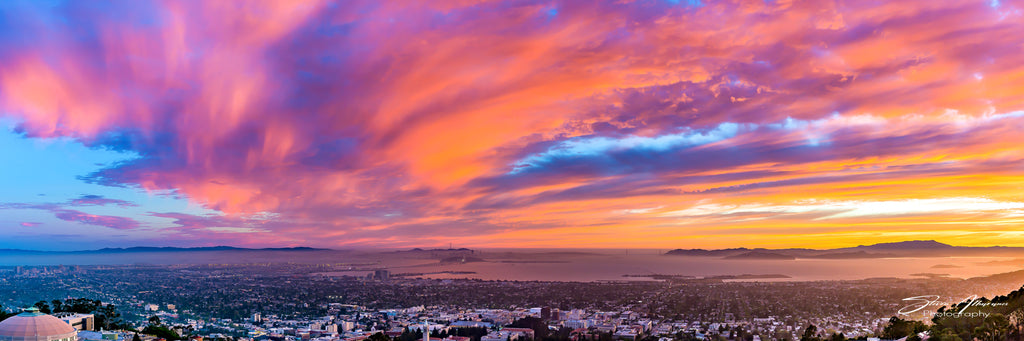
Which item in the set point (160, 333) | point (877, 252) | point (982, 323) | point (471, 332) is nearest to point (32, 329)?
point (160, 333)

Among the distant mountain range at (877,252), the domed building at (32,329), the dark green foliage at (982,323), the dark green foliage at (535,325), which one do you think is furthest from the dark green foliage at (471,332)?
the distant mountain range at (877,252)

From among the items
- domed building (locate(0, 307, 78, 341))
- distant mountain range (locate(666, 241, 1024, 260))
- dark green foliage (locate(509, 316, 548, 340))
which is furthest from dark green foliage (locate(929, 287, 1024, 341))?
distant mountain range (locate(666, 241, 1024, 260))

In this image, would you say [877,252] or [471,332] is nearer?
[471,332]

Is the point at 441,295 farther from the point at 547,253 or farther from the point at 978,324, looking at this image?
the point at 547,253

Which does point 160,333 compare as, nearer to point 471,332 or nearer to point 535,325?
point 471,332

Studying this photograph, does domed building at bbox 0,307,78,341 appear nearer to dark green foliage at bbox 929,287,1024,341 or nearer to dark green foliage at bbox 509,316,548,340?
dark green foliage at bbox 509,316,548,340

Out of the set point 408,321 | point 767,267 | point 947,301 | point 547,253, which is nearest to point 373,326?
point 408,321
